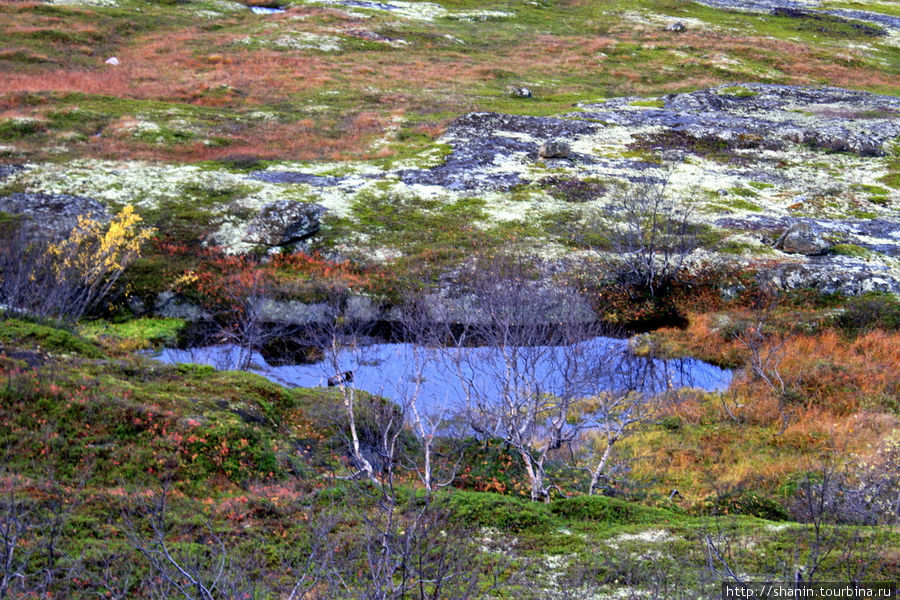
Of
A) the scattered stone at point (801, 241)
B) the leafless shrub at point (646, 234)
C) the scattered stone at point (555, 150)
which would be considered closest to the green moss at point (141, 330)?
the leafless shrub at point (646, 234)

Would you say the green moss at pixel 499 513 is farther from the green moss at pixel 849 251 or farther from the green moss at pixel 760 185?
the green moss at pixel 760 185

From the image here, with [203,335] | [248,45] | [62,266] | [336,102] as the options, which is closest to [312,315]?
[203,335]

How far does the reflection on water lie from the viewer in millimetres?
27188

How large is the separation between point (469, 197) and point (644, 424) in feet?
68.0

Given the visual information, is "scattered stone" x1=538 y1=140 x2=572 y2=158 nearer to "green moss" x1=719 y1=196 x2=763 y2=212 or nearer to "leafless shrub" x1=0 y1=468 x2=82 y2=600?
"green moss" x1=719 y1=196 x2=763 y2=212

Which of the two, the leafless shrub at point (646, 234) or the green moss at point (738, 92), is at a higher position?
the green moss at point (738, 92)

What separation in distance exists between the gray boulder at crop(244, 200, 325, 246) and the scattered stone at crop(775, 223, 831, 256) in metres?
25.1

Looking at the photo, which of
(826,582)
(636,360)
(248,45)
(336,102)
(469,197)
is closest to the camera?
(826,582)

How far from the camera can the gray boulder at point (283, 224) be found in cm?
3597

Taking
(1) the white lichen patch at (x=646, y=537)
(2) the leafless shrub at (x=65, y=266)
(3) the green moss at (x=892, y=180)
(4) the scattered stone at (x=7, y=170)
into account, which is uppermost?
(3) the green moss at (x=892, y=180)

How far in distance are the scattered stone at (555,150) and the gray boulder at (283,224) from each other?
18880 millimetres

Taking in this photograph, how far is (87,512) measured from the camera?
12711 millimetres

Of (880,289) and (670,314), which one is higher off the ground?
(880,289)

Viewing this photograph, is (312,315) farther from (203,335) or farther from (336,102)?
(336,102)
